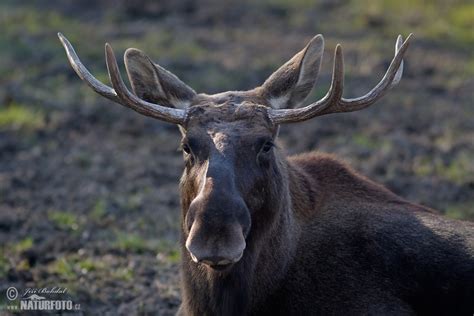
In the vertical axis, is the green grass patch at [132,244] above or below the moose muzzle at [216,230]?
below

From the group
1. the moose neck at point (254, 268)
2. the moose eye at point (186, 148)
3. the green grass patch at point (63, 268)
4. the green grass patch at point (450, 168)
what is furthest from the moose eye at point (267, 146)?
the green grass patch at point (450, 168)

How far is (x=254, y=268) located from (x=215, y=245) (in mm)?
799

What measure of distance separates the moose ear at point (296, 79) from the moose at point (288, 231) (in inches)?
1.0

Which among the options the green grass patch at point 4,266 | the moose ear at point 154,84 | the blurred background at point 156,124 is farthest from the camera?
the blurred background at point 156,124

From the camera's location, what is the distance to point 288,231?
6711 mm

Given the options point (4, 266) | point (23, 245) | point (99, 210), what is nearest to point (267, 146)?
point (4, 266)

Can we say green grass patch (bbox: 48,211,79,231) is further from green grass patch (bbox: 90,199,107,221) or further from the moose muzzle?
Result: the moose muzzle

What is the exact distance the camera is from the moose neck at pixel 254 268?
249 inches

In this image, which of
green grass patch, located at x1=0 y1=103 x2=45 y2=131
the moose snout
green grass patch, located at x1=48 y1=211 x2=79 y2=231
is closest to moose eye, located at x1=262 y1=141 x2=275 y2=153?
the moose snout

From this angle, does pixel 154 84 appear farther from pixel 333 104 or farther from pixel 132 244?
pixel 132 244

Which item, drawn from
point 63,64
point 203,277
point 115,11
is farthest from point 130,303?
point 115,11

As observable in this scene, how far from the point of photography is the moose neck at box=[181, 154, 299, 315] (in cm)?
634

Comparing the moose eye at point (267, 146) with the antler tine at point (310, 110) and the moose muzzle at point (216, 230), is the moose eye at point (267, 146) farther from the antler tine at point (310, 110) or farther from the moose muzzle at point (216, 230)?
the moose muzzle at point (216, 230)

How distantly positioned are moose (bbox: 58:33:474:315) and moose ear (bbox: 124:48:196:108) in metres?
0.01
